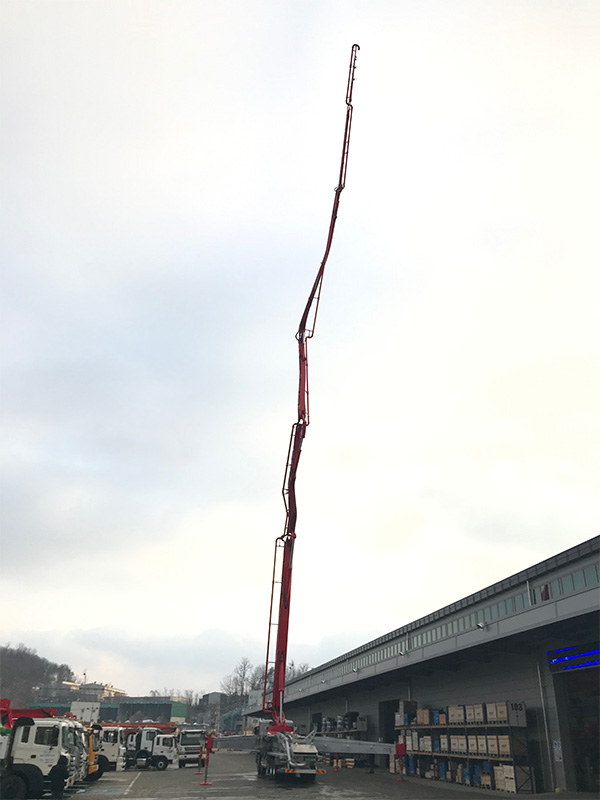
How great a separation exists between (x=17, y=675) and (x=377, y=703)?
133885 millimetres

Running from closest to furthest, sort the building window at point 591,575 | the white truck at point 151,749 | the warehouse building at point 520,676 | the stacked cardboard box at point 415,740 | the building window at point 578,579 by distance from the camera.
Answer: the warehouse building at point 520,676 → the building window at point 591,575 → the building window at point 578,579 → the stacked cardboard box at point 415,740 → the white truck at point 151,749

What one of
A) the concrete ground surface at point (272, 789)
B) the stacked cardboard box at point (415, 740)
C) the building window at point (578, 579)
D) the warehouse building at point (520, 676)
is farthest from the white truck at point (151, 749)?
the building window at point (578, 579)

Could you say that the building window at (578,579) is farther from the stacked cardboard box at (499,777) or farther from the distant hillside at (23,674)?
the distant hillside at (23,674)

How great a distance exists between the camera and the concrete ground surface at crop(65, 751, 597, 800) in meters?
23.4

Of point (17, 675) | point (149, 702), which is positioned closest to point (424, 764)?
point (149, 702)

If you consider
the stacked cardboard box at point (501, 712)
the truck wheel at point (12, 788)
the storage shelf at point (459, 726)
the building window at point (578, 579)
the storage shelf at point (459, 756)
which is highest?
the building window at point (578, 579)

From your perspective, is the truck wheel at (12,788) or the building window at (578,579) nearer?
the truck wheel at (12,788)

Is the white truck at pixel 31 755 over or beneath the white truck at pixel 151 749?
over

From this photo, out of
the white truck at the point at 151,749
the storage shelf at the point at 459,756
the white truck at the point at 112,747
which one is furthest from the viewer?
the white truck at the point at 151,749

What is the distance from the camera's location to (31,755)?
21938mm

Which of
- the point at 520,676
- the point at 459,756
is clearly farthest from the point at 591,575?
the point at 459,756

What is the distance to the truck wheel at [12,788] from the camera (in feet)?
68.0

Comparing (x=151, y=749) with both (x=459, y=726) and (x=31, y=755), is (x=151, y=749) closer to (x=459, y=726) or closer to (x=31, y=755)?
(x=31, y=755)

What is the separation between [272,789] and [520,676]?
12.3m
